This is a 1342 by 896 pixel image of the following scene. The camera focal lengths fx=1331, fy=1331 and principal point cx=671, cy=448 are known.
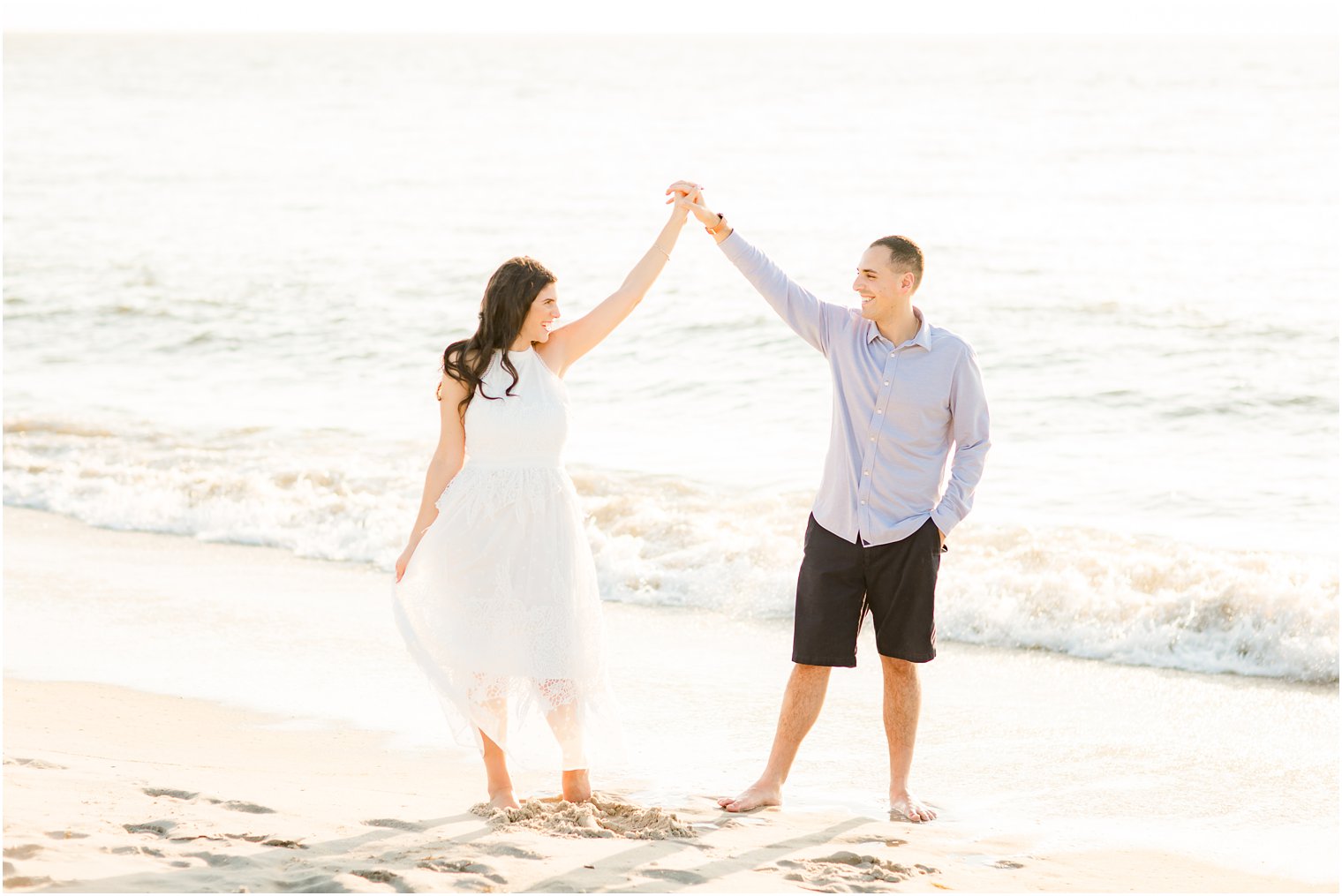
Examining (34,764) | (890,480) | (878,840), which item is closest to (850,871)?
(878,840)

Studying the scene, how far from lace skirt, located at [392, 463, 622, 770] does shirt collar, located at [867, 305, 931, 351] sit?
1.15 m

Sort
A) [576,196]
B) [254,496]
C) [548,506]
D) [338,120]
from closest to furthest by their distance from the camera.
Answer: [548,506], [254,496], [576,196], [338,120]

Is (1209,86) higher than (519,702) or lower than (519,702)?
higher

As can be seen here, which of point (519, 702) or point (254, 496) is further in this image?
point (254, 496)

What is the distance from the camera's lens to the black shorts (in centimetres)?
442

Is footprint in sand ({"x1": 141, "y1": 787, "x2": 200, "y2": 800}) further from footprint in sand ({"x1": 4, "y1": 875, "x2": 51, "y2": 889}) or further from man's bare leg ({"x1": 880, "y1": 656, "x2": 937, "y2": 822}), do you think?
man's bare leg ({"x1": 880, "y1": 656, "x2": 937, "y2": 822})

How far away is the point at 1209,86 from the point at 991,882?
1999 inches

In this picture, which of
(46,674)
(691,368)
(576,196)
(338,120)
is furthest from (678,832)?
(338,120)

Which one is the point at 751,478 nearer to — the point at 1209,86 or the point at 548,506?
the point at 548,506

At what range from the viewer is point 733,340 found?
15.5 metres

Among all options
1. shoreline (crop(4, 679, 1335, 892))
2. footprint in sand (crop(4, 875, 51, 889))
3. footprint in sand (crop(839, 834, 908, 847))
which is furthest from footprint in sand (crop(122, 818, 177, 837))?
footprint in sand (crop(839, 834, 908, 847))

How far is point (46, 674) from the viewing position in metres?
5.99

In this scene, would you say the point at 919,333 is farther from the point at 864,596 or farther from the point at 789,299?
the point at 864,596

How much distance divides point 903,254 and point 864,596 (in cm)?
117
